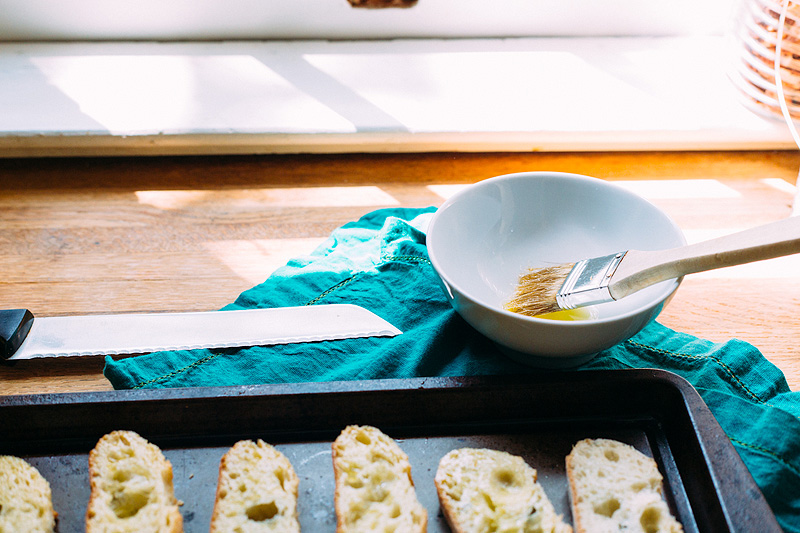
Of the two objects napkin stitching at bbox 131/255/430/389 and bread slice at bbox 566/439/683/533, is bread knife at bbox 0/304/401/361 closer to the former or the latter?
napkin stitching at bbox 131/255/430/389

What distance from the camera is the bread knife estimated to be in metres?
0.93

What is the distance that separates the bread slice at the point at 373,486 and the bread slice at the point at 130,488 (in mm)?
190

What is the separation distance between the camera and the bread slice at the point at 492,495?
716 mm

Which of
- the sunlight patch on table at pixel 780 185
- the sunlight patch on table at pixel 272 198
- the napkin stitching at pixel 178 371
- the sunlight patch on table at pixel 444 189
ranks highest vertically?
the sunlight patch on table at pixel 780 185

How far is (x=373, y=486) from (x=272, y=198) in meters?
0.79

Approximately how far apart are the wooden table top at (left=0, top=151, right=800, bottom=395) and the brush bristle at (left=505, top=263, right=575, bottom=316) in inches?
12.3

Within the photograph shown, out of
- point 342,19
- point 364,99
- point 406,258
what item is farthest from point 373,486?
point 342,19

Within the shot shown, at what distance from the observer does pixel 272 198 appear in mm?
1380

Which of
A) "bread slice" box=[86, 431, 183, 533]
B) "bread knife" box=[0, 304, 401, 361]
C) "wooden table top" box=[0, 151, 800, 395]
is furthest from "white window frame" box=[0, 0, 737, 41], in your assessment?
"bread slice" box=[86, 431, 183, 533]

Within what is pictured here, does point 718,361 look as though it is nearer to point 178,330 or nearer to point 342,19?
point 178,330

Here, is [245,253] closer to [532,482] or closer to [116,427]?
[116,427]

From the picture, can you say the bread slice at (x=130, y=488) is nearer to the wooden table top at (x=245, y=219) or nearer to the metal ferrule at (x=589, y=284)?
the wooden table top at (x=245, y=219)

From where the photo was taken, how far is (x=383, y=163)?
1.48 meters

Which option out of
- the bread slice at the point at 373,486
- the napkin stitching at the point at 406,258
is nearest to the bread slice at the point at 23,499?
the bread slice at the point at 373,486
